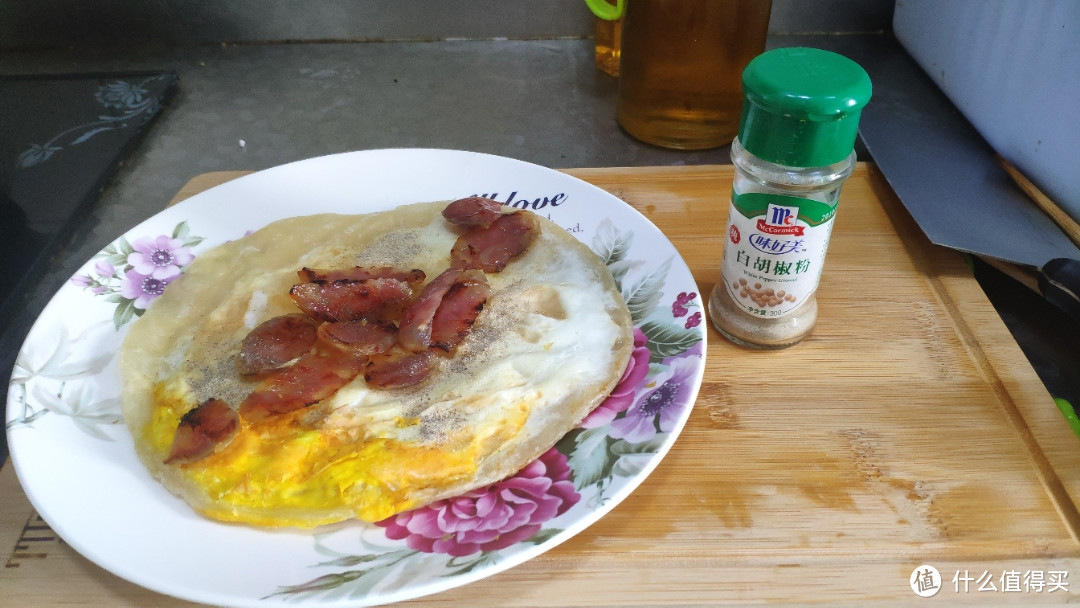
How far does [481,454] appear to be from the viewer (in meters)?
0.81

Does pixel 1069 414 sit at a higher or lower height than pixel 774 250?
lower

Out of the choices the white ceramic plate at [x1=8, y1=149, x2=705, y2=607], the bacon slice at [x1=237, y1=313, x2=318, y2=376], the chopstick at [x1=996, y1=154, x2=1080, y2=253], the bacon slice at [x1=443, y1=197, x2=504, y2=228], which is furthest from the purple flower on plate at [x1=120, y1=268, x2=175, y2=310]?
the chopstick at [x1=996, y1=154, x2=1080, y2=253]

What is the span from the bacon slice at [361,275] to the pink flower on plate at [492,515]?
36cm

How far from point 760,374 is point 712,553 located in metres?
0.30

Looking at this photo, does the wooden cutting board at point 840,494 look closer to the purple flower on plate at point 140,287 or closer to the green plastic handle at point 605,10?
the purple flower on plate at point 140,287

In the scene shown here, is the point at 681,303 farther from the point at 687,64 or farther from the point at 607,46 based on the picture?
the point at 607,46

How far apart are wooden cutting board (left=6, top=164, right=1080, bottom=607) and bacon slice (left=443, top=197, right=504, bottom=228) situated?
0.39 meters

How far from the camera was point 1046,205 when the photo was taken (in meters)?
1.19

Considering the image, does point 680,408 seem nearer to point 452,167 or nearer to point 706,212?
point 706,212

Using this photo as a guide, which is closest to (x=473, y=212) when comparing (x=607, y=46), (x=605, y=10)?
(x=605, y=10)

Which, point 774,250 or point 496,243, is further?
point 496,243

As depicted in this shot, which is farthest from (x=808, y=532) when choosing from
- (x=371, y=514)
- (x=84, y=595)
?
(x=84, y=595)

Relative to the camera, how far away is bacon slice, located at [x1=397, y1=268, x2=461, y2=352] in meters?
0.92

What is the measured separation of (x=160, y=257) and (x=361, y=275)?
14.8 inches
